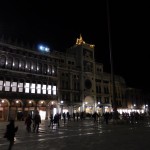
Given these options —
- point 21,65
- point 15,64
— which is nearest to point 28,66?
point 21,65

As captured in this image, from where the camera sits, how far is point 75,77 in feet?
213

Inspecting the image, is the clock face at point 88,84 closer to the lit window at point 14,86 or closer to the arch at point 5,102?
the lit window at point 14,86

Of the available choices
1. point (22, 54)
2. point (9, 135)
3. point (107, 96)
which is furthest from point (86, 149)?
point (107, 96)

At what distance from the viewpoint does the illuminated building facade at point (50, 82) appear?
152 feet

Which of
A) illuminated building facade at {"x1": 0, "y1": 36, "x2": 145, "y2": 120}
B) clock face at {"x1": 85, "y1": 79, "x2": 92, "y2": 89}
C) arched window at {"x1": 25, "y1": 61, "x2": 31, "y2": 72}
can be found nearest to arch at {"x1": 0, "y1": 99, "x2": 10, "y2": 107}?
illuminated building facade at {"x1": 0, "y1": 36, "x2": 145, "y2": 120}

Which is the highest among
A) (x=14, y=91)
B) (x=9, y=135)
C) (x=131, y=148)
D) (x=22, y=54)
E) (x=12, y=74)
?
(x=22, y=54)

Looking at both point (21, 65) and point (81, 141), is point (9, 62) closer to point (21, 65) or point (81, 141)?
point (21, 65)

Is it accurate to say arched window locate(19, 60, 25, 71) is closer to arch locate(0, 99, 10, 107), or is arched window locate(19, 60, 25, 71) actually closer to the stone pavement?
arch locate(0, 99, 10, 107)

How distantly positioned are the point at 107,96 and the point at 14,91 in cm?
3863

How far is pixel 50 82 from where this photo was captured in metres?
55.0

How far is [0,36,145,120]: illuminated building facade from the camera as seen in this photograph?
152 ft

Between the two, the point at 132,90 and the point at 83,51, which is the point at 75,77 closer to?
the point at 83,51

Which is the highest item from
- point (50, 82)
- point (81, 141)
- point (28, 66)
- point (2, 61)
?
point (2, 61)

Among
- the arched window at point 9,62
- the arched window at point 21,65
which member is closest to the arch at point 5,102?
the arched window at point 9,62
